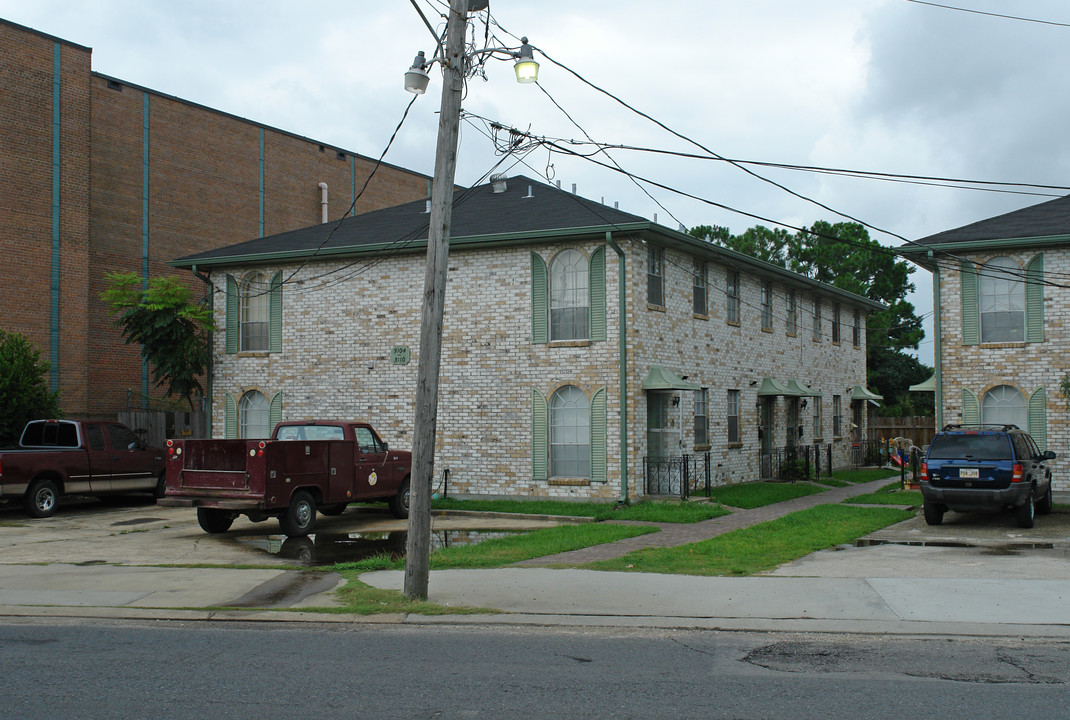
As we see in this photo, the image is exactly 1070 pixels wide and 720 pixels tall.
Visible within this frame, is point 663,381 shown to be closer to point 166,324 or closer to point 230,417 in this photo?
point 230,417

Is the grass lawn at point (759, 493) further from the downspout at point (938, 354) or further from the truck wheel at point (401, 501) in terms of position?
the truck wheel at point (401, 501)

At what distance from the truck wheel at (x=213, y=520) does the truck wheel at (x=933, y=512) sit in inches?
482

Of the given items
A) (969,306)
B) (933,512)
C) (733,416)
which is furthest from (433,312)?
(733,416)

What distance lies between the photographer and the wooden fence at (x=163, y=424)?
30.7m

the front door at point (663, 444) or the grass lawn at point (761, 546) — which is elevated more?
the front door at point (663, 444)

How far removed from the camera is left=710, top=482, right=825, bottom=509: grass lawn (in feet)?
68.9

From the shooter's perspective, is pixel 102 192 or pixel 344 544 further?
pixel 102 192

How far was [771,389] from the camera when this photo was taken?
26500 millimetres

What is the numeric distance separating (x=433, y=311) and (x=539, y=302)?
11.0m

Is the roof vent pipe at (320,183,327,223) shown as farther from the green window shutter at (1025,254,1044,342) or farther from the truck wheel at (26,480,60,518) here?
the green window shutter at (1025,254,1044,342)

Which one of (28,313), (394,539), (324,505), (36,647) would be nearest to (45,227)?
(28,313)

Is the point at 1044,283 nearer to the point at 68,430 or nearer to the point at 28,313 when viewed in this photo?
the point at 68,430

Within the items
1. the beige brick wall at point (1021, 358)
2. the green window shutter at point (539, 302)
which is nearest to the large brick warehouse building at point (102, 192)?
the green window shutter at point (539, 302)

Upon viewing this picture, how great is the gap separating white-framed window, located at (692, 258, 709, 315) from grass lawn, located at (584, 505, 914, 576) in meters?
6.28
